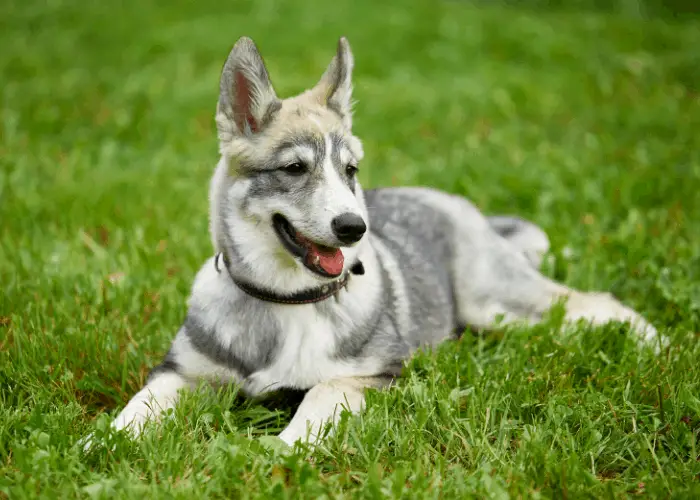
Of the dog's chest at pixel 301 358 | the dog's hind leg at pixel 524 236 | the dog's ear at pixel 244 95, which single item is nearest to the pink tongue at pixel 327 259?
the dog's chest at pixel 301 358

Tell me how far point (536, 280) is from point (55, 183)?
13.4 feet

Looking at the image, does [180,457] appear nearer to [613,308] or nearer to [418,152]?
[613,308]

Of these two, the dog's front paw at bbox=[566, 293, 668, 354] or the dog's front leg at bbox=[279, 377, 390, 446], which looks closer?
the dog's front leg at bbox=[279, 377, 390, 446]

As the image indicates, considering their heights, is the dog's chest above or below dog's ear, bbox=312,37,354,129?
below

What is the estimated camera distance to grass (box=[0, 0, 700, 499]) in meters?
2.73

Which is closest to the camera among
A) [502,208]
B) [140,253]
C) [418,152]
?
A: [140,253]

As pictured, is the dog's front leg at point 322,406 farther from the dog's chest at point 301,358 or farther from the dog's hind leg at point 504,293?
the dog's hind leg at point 504,293

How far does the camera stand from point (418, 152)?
24.3 feet

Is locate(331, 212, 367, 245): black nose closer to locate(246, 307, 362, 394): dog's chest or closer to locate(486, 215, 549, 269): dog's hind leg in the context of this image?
locate(246, 307, 362, 394): dog's chest

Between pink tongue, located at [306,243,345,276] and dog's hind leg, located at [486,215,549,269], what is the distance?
194cm

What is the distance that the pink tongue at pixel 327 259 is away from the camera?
314 centimetres

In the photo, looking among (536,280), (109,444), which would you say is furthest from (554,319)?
(109,444)

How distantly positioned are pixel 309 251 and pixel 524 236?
2.26m

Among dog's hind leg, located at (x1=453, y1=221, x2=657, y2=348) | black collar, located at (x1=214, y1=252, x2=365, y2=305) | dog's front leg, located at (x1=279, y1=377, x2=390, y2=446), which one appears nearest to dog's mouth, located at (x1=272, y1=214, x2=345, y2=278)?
black collar, located at (x1=214, y1=252, x2=365, y2=305)
